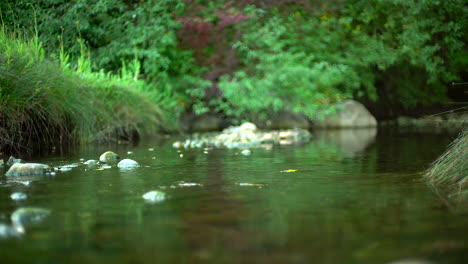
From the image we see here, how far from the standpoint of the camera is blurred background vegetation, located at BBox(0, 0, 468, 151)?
34.9ft

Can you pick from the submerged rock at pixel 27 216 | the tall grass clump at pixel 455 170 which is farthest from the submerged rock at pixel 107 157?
the tall grass clump at pixel 455 170

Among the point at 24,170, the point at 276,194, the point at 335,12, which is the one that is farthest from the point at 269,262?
the point at 335,12

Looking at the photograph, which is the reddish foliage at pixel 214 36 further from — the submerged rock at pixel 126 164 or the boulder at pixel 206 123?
the submerged rock at pixel 126 164

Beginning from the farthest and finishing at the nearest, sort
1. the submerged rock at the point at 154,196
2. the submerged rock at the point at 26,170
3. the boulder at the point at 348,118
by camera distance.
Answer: the boulder at the point at 348,118 → the submerged rock at the point at 26,170 → the submerged rock at the point at 154,196

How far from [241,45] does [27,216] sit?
384 inches

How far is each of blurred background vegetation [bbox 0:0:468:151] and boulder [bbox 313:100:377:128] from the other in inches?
12.8

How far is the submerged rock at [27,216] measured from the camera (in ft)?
5.94

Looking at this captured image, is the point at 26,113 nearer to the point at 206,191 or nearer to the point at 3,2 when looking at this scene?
the point at 206,191

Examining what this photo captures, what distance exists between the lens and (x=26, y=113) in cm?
525

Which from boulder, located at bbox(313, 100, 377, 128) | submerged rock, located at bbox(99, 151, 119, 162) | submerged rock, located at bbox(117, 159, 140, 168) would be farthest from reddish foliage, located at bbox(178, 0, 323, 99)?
submerged rock, located at bbox(117, 159, 140, 168)

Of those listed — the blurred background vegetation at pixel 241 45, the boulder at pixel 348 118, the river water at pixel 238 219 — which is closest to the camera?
the river water at pixel 238 219

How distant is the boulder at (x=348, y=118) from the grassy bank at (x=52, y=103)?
523 cm

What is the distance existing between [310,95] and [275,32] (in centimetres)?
155

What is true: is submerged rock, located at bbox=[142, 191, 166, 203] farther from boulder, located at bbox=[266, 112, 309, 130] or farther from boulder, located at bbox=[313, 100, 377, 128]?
boulder, located at bbox=[313, 100, 377, 128]
